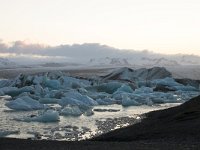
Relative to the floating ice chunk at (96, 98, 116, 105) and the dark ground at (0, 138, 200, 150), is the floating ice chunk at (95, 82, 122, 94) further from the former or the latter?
the dark ground at (0, 138, 200, 150)

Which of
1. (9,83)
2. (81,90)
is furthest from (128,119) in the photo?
(9,83)

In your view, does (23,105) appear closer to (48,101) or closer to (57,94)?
(48,101)

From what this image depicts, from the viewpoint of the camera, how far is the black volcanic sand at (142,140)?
9.96m

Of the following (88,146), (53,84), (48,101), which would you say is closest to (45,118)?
(88,146)

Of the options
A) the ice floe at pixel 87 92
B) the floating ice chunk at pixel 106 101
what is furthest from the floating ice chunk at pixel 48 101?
the floating ice chunk at pixel 106 101

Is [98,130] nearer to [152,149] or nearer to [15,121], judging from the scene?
[15,121]

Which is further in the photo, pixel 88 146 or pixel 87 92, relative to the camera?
pixel 87 92

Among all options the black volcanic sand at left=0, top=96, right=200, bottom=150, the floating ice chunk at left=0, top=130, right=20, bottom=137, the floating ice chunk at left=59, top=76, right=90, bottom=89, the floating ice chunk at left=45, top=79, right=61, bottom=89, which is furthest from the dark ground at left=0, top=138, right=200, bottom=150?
the floating ice chunk at left=59, top=76, right=90, bottom=89

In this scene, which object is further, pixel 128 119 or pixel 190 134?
pixel 128 119

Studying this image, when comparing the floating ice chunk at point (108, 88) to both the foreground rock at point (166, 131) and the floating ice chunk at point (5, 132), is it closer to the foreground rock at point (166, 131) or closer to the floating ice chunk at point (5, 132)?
the foreground rock at point (166, 131)

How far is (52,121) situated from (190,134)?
24.0 feet

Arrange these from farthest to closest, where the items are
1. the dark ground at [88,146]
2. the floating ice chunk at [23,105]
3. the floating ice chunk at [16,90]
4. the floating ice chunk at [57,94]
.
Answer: the floating ice chunk at [16,90] < the floating ice chunk at [57,94] < the floating ice chunk at [23,105] < the dark ground at [88,146]

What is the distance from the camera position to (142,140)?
1173 cm

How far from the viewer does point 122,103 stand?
2623 centimetres
